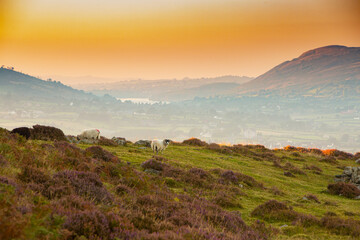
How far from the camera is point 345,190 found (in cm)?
1852

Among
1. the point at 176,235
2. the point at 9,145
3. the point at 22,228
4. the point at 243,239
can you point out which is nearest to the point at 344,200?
the point at 243,239

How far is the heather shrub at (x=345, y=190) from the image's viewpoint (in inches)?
717

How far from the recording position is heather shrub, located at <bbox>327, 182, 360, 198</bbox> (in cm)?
1822

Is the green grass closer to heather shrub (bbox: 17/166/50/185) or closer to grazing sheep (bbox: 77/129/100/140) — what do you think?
grazing sheep (bbox: 77/129/100/140)

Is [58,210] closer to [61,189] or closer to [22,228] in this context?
[22,228]

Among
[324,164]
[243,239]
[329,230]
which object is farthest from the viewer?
[324,164]

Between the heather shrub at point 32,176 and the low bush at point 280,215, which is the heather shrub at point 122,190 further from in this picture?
the low bush at point 280,215

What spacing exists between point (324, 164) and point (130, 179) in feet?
103

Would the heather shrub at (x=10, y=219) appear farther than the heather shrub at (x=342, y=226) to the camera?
No

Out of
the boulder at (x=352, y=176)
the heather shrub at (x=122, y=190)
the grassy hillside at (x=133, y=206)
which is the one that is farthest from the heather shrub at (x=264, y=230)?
the boulder at (x=352, y=176)

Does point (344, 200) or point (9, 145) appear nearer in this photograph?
point (9, 145)

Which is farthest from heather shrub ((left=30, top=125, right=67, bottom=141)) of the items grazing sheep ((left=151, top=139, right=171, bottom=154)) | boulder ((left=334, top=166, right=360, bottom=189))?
boulder ((left=334, top=166, right=360, bottom=189))

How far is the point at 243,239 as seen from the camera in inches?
280

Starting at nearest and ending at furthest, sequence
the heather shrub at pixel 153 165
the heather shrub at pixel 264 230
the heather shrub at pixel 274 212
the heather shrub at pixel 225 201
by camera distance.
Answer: the heather shrub at pixel 264 230 < the heather shrub at pixel 274 212 < the heather shrub at pixel 225 201 < the heather shrub at pixel 153 165
